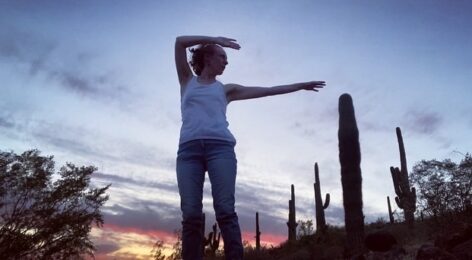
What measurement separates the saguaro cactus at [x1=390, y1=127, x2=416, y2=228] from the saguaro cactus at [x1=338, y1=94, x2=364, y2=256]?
17.9ft

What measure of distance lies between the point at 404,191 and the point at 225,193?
18.3 meters

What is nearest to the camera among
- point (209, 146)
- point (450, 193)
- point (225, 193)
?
point (225, 193)

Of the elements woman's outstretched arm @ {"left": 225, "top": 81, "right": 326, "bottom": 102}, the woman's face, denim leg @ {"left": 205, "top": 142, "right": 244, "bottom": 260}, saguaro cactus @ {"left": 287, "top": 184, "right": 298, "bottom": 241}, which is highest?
saguaro cactus @ {"left": 287, "top": 184, "right": 298, "bottom": 241}

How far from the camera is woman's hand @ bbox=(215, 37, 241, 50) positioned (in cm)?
357

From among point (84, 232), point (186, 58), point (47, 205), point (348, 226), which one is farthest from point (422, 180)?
point (186, 58)

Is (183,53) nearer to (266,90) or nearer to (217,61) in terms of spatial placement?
(217,61)

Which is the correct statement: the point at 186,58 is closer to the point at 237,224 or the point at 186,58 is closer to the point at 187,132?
the point at 187,132

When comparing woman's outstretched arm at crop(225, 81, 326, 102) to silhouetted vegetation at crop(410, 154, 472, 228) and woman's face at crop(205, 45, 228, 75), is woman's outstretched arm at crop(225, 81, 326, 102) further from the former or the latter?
silhouetted vegetation at crop(410, 154, 472, 228)

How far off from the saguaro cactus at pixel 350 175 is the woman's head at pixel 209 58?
11183 millimetres

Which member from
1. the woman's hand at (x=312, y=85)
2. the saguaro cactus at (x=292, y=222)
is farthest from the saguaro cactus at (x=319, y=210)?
the woman's hand at (x=312, y=85)

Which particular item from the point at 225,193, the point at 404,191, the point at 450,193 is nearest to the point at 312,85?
the point at 225,193

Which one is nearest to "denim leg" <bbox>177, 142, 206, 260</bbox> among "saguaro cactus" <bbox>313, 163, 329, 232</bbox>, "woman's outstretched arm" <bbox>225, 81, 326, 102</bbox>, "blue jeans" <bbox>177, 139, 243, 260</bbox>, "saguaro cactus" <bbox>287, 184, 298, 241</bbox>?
"blue jeans" <bbox>177, 139, 243, 260</bbox>

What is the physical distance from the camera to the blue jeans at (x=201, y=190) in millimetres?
3213

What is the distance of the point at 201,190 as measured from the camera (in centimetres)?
339
